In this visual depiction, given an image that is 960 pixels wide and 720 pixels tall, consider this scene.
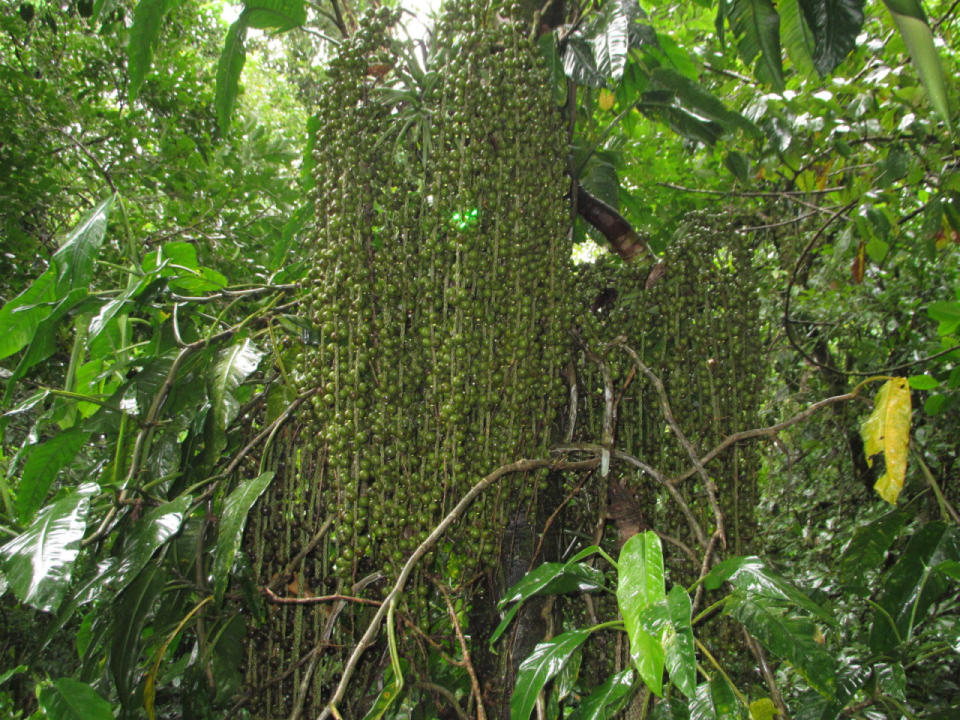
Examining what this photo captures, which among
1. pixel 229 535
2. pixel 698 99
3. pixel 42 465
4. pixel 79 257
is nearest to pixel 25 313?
pixel 79 257

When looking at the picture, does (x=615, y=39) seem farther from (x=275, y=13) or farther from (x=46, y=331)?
(x=46, y=331)

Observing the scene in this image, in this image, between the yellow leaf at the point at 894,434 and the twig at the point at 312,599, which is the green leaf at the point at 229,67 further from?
the yellow leaf at the point at 894,434

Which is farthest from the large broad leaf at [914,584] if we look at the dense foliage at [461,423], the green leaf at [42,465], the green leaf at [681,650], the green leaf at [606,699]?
the green leaf at [42,465]

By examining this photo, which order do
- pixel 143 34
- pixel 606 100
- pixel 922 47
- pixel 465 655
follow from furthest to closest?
pixel 606 100 < pixel 143 34 < pixel 465 655 < pixel 922 47

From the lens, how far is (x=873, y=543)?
5.00ft

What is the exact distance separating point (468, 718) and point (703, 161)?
6.56 feet

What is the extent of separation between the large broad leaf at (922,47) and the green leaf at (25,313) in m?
1.49

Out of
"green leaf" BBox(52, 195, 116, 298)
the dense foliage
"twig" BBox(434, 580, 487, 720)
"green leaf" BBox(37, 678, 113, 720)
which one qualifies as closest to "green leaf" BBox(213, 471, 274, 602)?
the dense foliage

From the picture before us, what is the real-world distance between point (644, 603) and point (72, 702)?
93 cm

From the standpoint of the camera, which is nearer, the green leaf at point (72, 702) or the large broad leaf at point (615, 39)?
the green leaf at point (72, 702)

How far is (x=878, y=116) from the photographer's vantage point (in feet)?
6.77

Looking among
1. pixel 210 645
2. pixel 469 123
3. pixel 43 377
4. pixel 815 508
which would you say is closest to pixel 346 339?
pixel 469 123

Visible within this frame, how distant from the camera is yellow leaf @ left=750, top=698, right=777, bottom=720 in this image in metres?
0.98

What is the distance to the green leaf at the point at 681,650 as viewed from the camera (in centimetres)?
74
